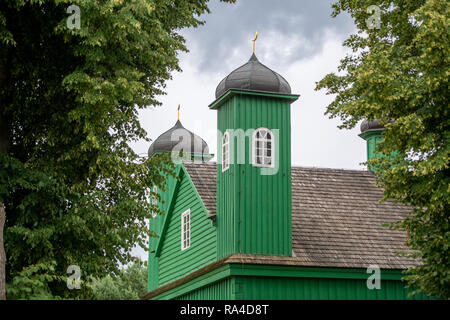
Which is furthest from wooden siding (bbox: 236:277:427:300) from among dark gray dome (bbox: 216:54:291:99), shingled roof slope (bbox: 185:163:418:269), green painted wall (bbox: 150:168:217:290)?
dark gray dome (bbox: 216:54:291:99)

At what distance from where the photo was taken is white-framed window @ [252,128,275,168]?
62.0 ft

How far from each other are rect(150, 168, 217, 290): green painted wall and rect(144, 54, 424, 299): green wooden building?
0.07m

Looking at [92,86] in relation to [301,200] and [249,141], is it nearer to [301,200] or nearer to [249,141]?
[249,141]

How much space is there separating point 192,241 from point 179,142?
40.0 ft

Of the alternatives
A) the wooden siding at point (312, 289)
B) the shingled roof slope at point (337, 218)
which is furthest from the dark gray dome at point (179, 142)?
the wooden siding at point (312, 289)

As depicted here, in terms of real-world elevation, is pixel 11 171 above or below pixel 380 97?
below

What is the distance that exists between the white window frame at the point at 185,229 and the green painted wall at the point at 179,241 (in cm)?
16

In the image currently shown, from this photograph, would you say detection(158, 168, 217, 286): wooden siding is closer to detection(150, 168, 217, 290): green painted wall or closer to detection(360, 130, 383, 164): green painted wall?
detection(150, 168, 217, 290): green painted wall

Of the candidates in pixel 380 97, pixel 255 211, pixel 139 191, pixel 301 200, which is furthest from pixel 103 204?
pixel 301 200

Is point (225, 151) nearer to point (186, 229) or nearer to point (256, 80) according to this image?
point (256, 80)

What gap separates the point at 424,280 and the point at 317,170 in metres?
9.94

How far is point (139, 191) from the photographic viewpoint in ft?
52.5

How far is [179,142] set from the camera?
1337 inches
